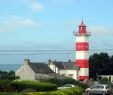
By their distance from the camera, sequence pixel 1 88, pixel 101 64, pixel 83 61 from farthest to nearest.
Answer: pixel 101 64 < pixel 83 61 < pixel 1 88

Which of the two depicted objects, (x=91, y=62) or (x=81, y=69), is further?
(x=91, y=62)

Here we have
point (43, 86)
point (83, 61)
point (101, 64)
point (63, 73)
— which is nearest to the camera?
point (43, 86)

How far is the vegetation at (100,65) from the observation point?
4759 inches

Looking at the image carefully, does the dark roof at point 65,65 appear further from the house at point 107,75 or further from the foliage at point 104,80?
the house at point 107,75

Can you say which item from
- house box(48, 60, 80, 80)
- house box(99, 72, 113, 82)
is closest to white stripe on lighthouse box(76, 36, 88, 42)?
house box(48, 60, 80, 80)

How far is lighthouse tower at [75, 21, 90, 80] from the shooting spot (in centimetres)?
10563

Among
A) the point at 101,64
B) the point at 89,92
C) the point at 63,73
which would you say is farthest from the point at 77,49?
the point at 89,92

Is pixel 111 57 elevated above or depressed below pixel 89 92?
above

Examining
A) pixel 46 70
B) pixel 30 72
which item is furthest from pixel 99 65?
pixel 30 72

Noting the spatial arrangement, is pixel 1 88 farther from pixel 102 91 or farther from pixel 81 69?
pixel 81 69

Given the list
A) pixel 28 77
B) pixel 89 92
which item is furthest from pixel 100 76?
pixel 89 92

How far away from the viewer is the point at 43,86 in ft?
186

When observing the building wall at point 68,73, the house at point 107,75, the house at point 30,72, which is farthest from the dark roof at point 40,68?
the house at point 107,75

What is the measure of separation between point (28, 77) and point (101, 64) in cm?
2760
